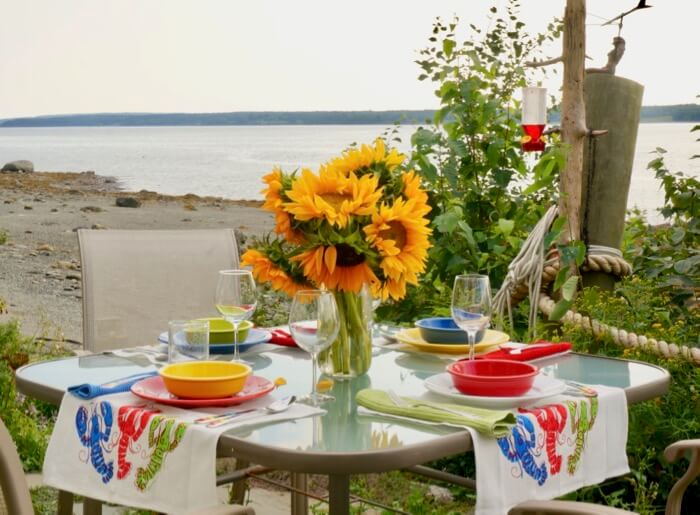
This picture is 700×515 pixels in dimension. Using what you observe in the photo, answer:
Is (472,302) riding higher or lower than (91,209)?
higher

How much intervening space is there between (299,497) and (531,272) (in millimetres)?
1349

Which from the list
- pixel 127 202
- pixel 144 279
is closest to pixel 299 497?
pixel 144 279

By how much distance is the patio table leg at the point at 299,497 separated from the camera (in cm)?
244

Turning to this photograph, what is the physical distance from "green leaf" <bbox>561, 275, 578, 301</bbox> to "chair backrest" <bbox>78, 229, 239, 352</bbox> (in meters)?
1.18

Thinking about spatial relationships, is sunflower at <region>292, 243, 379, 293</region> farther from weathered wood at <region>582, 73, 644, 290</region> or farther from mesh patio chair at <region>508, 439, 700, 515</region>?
weathered wood at <region>582, 73, 644, 290</region>

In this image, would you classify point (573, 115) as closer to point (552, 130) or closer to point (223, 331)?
point (552, 130)

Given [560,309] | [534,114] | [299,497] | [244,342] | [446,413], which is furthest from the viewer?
[534,114]

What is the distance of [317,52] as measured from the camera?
603 centimetres

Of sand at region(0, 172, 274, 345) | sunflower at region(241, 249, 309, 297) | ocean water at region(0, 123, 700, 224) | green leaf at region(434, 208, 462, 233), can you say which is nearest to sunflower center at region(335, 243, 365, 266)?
sunflower at region(241, 249, 309, 297)

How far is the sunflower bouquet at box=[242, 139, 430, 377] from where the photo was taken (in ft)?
5.44

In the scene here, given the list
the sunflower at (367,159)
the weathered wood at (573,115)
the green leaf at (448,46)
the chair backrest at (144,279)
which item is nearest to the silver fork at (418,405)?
the sunflower at (367,159)

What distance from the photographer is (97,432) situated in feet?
5.05

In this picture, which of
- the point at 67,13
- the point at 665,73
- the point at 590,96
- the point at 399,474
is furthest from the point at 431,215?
the point at 67,13

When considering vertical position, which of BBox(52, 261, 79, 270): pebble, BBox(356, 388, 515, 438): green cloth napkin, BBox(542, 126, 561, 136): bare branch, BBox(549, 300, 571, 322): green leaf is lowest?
BBox(52, 261, 79, 270): pebble
